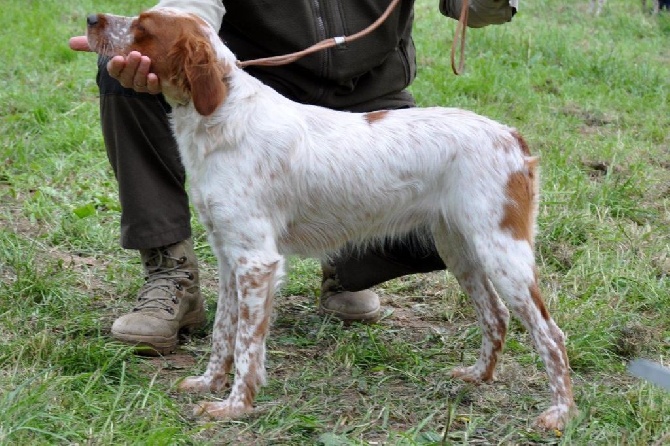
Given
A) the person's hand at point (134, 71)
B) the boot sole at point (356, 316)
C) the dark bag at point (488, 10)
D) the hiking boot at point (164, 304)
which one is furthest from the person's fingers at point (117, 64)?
the boot sole at point (356, 316)

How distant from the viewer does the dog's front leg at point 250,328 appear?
3.11 meters

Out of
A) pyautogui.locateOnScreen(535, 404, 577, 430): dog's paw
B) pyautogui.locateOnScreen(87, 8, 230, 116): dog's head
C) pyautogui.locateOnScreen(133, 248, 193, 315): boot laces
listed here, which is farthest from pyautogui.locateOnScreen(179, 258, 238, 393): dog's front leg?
pyautogui.locateOnScreen(535, 404, 577, 430): dog's paw

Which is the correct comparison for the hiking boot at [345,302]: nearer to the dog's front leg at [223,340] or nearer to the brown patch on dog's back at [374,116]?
the dog's front leg at [223,340]

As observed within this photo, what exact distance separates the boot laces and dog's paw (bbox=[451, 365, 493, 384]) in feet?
3.58

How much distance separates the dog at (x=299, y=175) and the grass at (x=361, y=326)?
0.21 meters

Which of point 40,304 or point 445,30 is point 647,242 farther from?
point 445,30

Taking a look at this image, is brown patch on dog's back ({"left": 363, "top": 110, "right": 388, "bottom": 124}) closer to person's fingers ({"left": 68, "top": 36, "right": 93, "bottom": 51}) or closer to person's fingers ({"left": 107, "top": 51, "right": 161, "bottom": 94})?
person's fingers ({"left": 107, "top": 51, "right": 161, "bottom": 94})

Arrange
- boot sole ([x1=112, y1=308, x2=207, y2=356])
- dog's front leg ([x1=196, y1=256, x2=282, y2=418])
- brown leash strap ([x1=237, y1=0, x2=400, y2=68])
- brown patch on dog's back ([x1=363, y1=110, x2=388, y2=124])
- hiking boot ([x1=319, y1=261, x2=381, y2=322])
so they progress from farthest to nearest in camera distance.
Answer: hiking boot ([x1=319, y1=261, x2=381, y2=322]) → boot sole ([x1=112, y1=308, x2=207, y2=356]) → brown leash strap ([x1=237, y1=0, x2=400, y2=68]) → brown patch on dog's back ([x1=363, y1=110, x2=388, y2=124]) → dog's front leg ([x1=196, y1=256, x2=282, y2=418])

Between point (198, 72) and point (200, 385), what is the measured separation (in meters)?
1.06

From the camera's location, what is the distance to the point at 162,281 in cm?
380

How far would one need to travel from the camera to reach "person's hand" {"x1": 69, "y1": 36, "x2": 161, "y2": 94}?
3018 millimetres

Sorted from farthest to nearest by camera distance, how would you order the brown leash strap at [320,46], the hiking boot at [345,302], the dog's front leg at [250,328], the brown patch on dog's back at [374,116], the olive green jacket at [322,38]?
the hiking boot at [345,302], the olive green jacket at [322,38], the brown leash strap at [320,46], the brown patch on dog's back at [374,116], the dog's front leg at [250,328]

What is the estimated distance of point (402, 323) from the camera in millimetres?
4148

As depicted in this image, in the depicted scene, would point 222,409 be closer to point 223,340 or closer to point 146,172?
point 223,340
